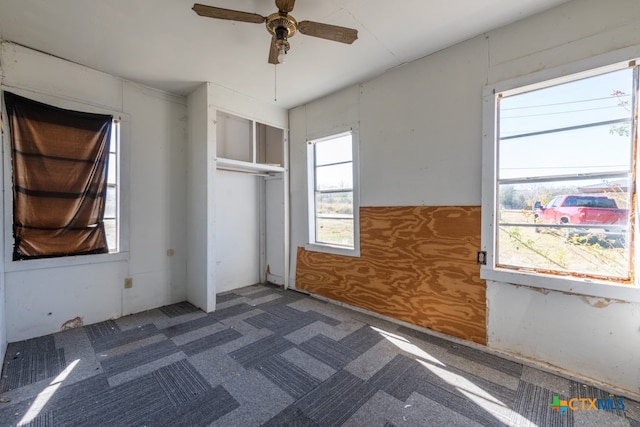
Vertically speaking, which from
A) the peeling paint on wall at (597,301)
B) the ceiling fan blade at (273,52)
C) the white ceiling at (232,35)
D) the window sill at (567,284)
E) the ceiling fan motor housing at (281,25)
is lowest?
the peeling paint on wall at (597,301)

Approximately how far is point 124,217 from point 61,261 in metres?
0.68

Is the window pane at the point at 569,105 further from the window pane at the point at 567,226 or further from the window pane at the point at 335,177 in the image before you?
the window pane at the point at 335,177

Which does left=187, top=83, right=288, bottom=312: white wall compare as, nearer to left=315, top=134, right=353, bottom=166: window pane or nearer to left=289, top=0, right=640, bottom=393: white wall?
left=315, top=134, right=353, bottom=166: window pane

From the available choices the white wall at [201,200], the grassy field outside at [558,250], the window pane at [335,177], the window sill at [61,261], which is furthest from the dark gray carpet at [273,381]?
the window pane at [335,177]

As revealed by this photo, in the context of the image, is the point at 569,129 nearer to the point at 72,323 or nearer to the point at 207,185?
the point at 207,185

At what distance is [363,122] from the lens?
123 inches

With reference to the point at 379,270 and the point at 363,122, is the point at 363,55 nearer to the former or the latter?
the point at 363,122

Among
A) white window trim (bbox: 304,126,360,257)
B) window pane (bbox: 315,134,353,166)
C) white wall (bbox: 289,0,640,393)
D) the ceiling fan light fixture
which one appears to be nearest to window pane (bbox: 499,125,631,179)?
white wall (bbox: 289,0,640,393)

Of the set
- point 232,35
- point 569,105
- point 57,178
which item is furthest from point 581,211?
point 57,178

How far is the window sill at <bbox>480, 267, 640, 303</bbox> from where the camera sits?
1.75 meters

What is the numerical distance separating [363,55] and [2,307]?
12.9 feet

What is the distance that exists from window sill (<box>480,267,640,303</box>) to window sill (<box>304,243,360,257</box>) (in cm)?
136

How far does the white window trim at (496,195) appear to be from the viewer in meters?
1.77

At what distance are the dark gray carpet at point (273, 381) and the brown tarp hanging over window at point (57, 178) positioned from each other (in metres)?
0.93
